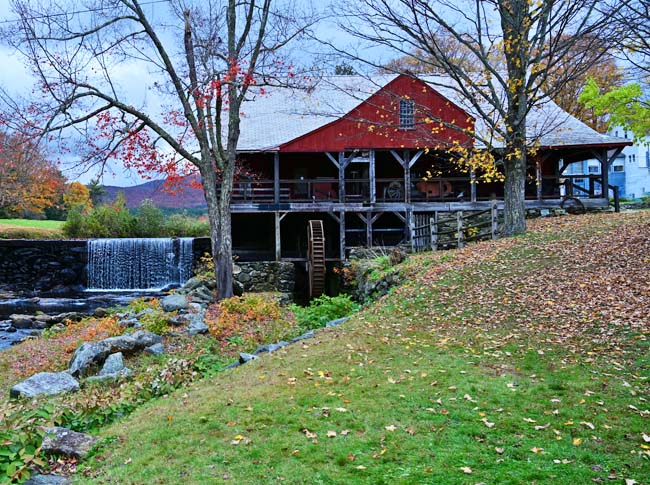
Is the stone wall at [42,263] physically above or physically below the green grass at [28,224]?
below

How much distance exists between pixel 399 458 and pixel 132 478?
7.29 feet

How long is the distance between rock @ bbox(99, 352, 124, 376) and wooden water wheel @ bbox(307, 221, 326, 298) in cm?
1148

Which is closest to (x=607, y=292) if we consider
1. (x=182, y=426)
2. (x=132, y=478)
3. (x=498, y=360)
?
(x=498, y=360)

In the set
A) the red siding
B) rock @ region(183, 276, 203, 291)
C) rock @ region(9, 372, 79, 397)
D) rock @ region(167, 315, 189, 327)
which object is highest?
the red siding

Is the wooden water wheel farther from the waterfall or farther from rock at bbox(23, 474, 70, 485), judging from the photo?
rock at bbox(23, 474, 70, 485)

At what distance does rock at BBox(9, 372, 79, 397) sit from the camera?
25.1ft

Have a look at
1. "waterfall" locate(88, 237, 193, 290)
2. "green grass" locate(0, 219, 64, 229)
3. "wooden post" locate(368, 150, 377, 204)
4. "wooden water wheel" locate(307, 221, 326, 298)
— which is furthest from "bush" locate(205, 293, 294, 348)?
"green grass" locate(0, 219, 64, 229)

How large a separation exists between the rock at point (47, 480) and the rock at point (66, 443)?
40 cm

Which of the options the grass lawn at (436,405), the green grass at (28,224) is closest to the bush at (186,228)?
the green grass at (28,224)

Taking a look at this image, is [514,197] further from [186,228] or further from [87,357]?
[186,228]

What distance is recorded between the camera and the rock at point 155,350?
9461 millimetres

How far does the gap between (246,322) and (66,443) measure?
648cm

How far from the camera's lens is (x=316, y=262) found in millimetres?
20000

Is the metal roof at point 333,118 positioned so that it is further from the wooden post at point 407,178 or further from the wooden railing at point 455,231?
the wooden railing at point 455,231
